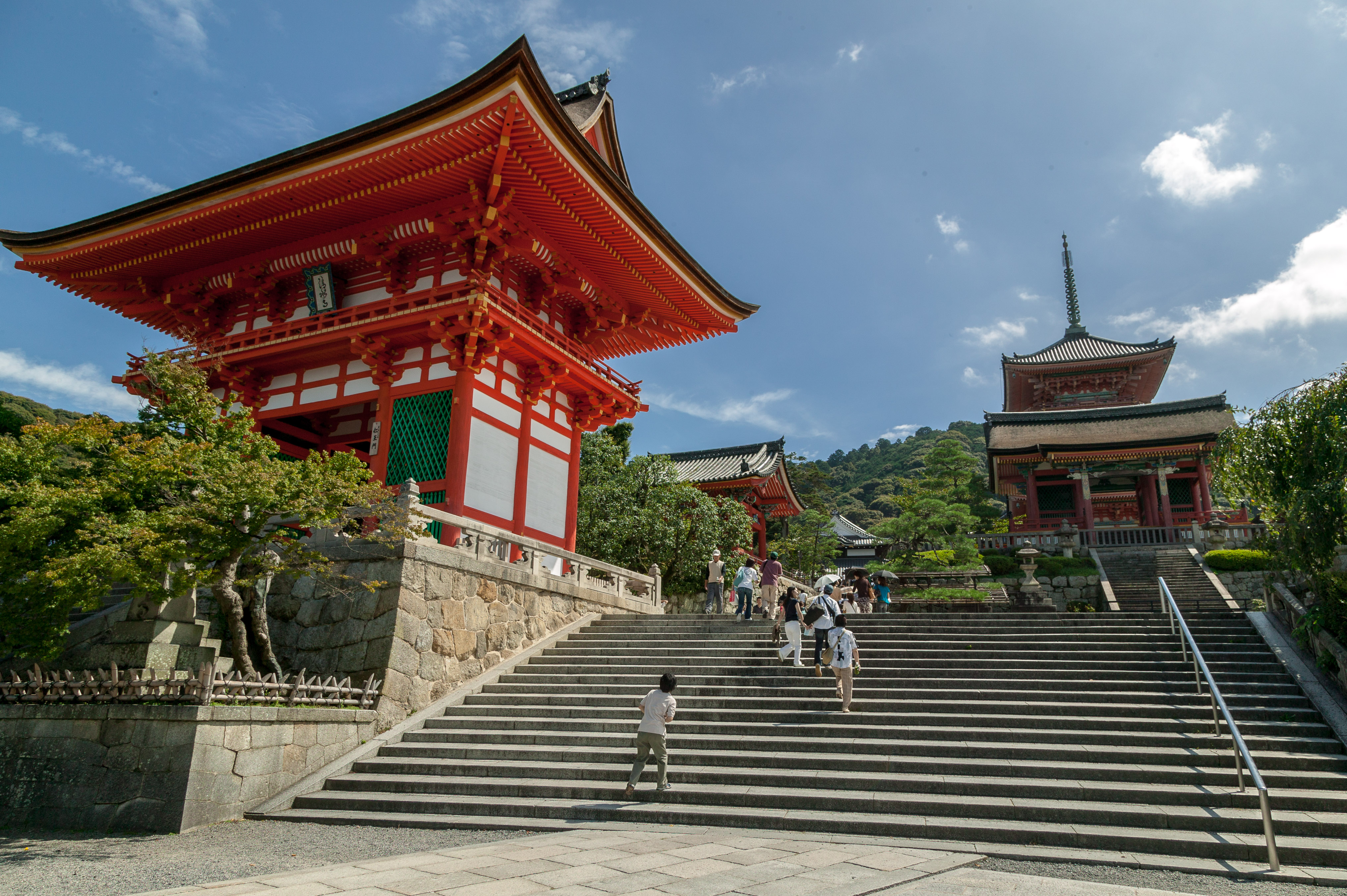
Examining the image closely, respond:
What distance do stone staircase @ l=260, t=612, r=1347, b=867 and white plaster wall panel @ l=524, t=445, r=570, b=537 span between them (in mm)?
3725

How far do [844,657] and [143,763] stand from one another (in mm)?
7724

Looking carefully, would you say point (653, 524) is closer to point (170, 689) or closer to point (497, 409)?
point (497, 409)

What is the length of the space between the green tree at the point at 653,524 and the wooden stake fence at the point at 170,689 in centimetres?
1178

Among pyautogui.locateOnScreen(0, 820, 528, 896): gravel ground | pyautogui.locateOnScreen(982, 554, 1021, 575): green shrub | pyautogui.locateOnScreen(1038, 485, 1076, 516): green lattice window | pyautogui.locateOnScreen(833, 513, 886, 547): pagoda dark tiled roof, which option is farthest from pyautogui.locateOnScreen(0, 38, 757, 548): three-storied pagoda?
pyautogui.locateOnScreen(833, 513, 886, 547): pagoda dark tiled roof

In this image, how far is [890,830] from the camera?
6898mm

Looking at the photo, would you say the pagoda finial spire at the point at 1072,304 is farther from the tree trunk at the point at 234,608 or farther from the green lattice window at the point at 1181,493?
the tree trunk at the point at 234,608

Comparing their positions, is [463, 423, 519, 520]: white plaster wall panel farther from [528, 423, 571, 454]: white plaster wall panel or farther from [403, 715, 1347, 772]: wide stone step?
[403, 715, 1347, 772]: wide stone step

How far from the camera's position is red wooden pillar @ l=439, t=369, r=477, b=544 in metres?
13.2

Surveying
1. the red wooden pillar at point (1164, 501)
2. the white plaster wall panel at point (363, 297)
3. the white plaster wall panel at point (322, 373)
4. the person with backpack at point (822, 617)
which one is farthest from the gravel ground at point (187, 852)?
the red wooden pillar at point (1164, 501)

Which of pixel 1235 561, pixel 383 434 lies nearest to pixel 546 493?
pixel 383 434

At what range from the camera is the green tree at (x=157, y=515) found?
8375 mm

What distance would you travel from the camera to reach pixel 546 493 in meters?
16.0

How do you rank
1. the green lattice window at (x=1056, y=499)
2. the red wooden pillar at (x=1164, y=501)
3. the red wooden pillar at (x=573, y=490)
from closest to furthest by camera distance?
1. the red wooden pillar at (x=573, y=490)
2. the red wooden pillar at (x=1164, y=501)
3. the green lattice window at (x=1056, y=499)

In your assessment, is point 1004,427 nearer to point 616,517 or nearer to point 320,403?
point 616,517
